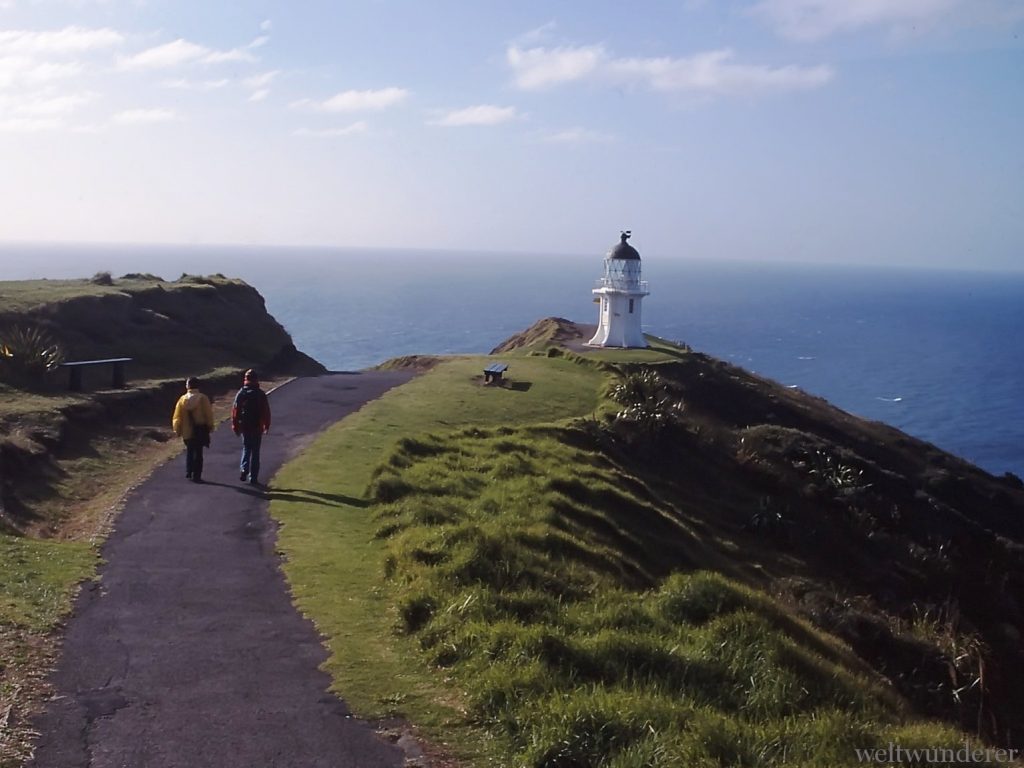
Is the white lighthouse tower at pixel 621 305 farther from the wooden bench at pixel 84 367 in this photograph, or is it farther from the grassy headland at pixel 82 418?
the wooden bench at pixel 84 367

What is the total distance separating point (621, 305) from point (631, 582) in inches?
1286

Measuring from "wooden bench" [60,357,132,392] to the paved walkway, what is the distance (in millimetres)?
8295

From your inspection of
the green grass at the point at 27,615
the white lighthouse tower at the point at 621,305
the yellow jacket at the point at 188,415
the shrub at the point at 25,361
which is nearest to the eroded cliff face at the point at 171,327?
the shrub at the point at 25,361

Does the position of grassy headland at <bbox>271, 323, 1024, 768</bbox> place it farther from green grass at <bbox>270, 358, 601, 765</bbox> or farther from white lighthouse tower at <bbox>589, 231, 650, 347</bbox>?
white lighthouse tower at <bbox>589, 231, 650, 347</bbox>

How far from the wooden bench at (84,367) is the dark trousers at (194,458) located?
6.88m

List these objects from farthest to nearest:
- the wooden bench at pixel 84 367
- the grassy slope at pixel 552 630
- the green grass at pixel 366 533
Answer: the wooden bench at pixel 84 367 → the green grass at pixel 366 533 → the grassy slope at pixel 552 630

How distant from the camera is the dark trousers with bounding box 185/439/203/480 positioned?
50.3 feet

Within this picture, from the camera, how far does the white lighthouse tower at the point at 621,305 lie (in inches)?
1711

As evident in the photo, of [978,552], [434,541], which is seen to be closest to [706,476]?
[978,552]

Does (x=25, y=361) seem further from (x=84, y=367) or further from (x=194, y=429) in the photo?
(x=194, y=429)

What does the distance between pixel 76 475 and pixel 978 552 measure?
23.0m

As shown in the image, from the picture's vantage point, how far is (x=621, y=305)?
4353 centimetres

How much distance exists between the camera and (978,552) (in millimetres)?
27125

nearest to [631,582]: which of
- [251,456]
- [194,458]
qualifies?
[251,456]
